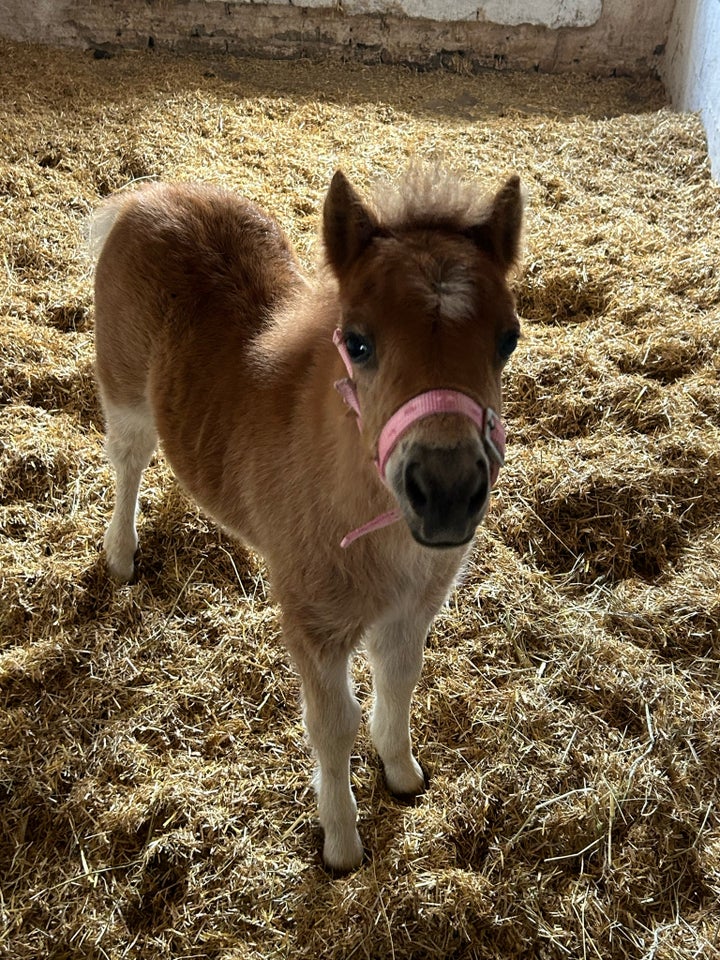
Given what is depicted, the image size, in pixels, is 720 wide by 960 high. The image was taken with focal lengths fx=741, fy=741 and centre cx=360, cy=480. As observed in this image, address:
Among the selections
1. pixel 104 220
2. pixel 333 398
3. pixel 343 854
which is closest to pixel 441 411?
pixel 333 398

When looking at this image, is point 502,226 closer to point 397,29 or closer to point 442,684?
point 442,684

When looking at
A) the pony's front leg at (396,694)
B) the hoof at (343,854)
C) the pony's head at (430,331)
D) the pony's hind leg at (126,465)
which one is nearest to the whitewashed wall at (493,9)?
the pony's hind leg at (126,465)

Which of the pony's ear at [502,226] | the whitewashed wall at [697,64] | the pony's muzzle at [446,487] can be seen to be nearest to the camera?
the pony's muzzle at [446,487]

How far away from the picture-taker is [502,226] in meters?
1.43

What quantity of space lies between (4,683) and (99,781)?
444mm

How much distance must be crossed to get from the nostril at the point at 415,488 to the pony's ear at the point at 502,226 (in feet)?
1.68

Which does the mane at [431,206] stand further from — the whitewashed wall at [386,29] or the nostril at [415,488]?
the whitewashed wall at [386,29]

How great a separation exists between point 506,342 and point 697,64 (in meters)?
4.55

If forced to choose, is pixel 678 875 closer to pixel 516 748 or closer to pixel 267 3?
pixel 516 748

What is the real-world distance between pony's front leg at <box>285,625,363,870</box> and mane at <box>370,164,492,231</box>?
89 cm

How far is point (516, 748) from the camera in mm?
2047

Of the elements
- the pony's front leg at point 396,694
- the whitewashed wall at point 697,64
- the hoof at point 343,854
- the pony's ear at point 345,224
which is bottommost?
the hoof at point 343,854

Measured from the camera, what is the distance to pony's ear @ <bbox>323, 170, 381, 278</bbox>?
54.3 inches

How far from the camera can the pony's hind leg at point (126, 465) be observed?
231 centimetres
